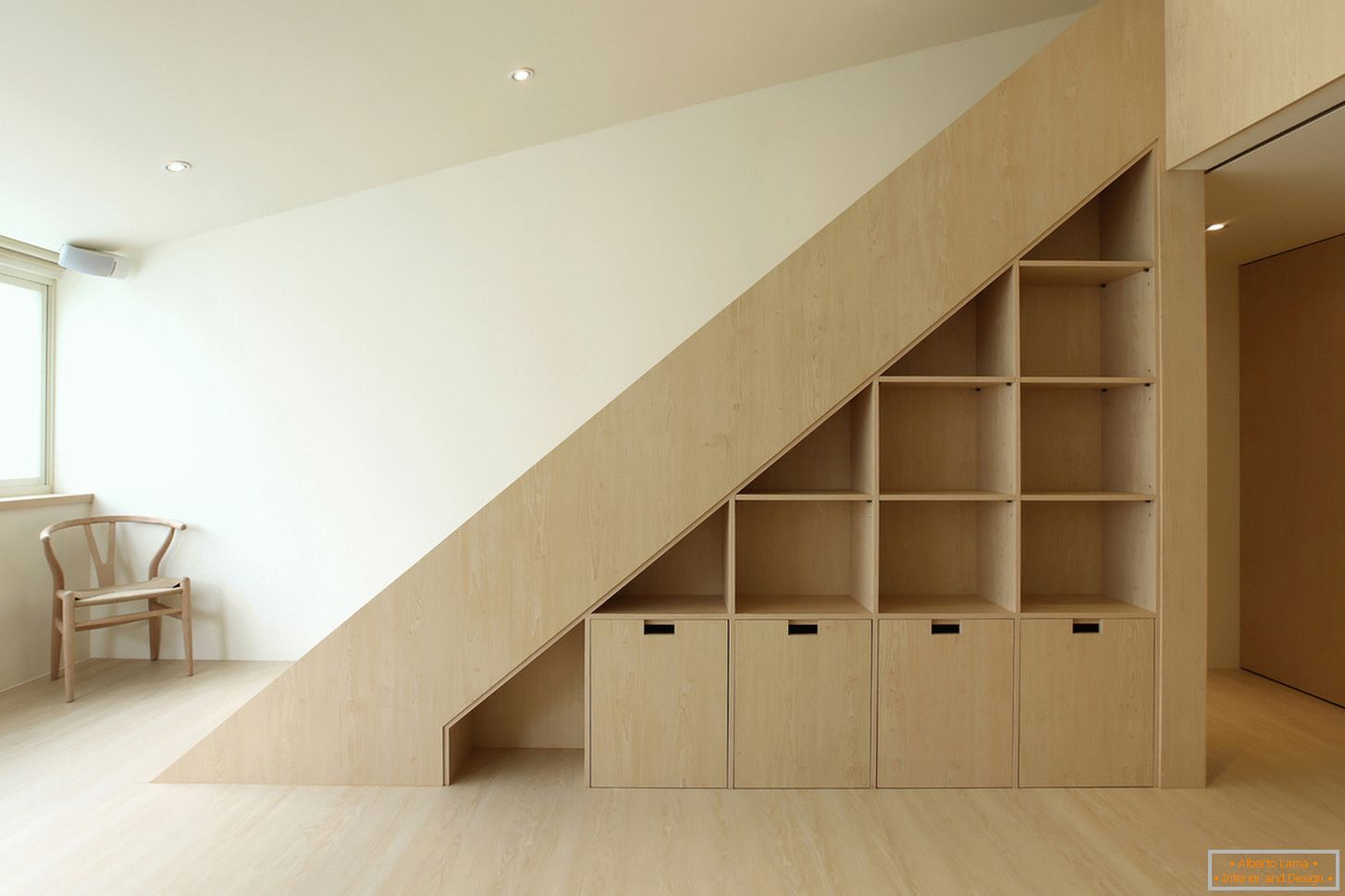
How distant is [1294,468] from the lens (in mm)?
3957

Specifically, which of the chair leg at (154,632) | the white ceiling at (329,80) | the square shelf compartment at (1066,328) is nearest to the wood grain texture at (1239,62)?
the square shelf compartment at (1066,328)

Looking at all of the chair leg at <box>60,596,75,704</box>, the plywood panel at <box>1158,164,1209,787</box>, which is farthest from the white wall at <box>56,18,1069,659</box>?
the plywood panel at <box>1158,164,1209,787</box>

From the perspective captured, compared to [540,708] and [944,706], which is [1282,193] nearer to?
[944,706]

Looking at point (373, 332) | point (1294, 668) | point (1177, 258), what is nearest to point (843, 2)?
point (1177, 258)

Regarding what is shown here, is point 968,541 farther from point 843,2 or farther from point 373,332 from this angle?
point 373,332

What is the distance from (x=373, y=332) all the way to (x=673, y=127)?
1913mm

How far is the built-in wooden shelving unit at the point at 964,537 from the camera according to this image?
2857 mm

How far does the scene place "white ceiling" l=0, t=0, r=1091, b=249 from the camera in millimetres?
2783

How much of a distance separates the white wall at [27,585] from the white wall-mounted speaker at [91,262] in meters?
1.26

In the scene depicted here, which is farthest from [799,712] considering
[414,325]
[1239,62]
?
[414,325]

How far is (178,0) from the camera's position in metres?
2.55

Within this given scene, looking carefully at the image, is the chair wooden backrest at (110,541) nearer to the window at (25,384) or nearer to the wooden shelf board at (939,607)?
the window at (25,384)

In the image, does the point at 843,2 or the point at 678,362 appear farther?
the point at 843,2

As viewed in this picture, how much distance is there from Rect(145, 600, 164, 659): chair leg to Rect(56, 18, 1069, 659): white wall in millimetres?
85
